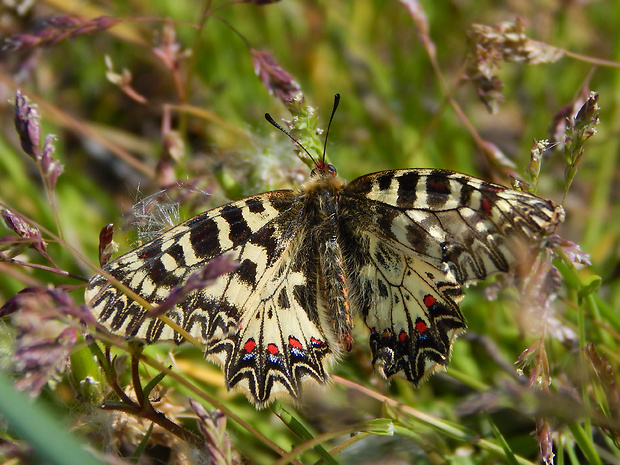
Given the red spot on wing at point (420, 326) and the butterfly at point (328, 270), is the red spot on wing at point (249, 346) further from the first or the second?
the red spot on wing at point (420, 326)

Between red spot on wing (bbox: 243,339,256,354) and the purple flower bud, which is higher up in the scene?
the purple flower bud

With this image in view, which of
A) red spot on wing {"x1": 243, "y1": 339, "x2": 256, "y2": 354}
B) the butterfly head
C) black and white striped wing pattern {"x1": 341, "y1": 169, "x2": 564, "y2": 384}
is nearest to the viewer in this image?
black and white striped wing pattern {"x1": 341, "y1": 169, "x2": 564, "y2": 384}

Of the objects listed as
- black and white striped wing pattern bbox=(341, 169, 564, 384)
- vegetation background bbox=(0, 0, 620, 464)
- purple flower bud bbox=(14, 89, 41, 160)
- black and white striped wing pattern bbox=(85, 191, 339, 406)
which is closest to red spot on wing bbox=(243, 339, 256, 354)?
black and white striped wing pattern bbox=(85, 191, 339, 406)

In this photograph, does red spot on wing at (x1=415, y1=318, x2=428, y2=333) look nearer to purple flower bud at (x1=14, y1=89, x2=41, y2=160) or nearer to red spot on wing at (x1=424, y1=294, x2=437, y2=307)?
red spot on wing at (x1=424, y1=294, x2=437, y2=307)

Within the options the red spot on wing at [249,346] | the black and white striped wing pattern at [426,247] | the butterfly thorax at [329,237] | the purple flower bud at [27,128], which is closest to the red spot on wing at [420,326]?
the black and white striped wing pattern at [426,247]

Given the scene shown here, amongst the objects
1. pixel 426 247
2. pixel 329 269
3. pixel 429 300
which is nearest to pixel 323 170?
pixel 329 269

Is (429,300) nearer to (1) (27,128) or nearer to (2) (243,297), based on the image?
(2) (243,297)

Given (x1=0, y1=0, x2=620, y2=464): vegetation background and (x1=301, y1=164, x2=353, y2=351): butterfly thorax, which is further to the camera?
(x1=301, y1=164, x2=353, y2=351): butterfly thorax
